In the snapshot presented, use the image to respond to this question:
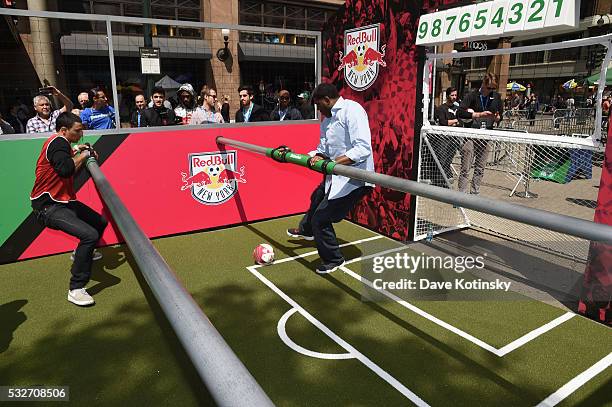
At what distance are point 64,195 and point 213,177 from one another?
2.77 metres

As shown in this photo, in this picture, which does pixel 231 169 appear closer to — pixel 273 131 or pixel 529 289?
pixel 273 131

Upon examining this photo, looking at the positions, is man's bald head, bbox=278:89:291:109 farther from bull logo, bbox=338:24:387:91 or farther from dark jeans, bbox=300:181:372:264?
dark jeans, bbox=300:181:372:264

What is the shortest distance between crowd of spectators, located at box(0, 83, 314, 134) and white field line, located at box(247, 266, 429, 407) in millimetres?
3608

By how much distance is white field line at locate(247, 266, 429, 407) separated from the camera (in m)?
3.41

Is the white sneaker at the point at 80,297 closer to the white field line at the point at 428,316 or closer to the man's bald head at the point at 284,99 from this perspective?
the white field line at the point at 428,316

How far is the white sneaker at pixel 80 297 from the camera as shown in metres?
4.83

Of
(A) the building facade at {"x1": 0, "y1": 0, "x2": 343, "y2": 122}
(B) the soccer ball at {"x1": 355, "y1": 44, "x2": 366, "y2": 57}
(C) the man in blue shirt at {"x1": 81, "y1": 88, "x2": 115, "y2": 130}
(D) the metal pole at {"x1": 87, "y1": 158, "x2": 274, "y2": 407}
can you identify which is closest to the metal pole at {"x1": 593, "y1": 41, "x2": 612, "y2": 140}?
(B) the soccer ball at {"x1": 355, "y1": 44, "x2": 366, "y2": 57}

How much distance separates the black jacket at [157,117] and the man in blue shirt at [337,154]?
3069mm

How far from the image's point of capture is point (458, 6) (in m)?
5.80

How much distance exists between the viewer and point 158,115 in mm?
7270

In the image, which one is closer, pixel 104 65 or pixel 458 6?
pixel 458 6

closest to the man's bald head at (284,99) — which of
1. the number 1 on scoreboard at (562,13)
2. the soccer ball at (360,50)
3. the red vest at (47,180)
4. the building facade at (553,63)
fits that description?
the soccer ball at (360,50)

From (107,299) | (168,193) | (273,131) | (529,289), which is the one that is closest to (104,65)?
(168,193)

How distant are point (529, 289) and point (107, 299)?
5132 millimetres
